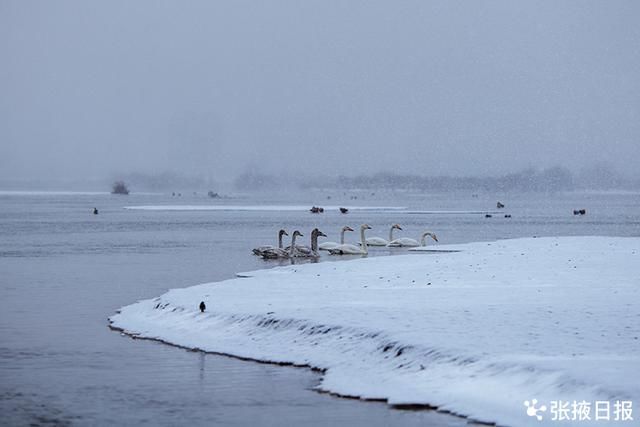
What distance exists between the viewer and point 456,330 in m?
16.5

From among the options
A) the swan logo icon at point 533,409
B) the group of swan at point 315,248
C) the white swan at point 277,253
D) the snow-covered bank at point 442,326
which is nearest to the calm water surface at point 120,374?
the snow-covered bank at point 442,326

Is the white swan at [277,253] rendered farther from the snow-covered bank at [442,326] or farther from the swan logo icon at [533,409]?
the swan logo icon at [533,409]

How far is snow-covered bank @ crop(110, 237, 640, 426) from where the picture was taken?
525 inches

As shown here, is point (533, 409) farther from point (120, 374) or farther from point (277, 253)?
point (277, 253)

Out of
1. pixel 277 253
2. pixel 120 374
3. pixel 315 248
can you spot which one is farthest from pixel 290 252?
pixel 120 374

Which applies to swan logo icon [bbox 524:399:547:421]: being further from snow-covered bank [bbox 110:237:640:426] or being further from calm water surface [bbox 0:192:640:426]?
calm water surface [bbox 0:192:640:426]

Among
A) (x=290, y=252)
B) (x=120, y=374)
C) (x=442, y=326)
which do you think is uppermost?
(x=442, y=326)

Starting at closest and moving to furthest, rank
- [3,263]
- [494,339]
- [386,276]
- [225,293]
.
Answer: [494,339], [225,293], [386,276], [3,263]

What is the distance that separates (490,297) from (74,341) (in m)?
7.80

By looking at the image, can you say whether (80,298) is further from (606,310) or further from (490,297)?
(606,310)

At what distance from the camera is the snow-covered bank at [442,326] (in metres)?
13.3

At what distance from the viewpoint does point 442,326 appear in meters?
17.0

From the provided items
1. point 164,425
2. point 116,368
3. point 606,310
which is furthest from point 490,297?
point 164,425

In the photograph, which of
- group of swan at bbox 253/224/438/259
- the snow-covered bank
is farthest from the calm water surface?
group of swan at bbox 253/224/438/259
